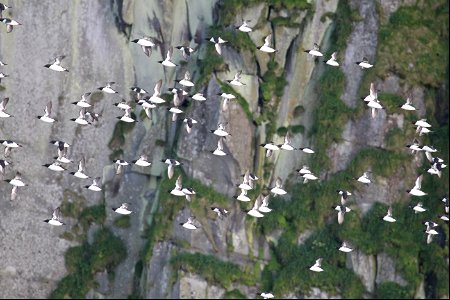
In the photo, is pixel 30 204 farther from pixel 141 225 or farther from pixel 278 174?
pixel 278 174

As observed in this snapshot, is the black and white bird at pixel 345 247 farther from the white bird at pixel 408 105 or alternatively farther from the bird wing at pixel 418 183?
the white bird at pixel 408 105

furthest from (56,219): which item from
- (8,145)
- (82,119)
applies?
(82,119)

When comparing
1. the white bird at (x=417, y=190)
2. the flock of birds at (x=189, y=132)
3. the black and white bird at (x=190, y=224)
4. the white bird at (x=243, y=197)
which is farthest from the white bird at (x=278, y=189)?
the white bird at (x=417, y=190)

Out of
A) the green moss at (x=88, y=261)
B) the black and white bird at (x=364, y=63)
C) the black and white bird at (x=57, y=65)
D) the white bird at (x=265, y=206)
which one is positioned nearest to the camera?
the black and white bird at (x=57, y=65)

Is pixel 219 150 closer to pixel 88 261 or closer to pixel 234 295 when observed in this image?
pixel 234 295

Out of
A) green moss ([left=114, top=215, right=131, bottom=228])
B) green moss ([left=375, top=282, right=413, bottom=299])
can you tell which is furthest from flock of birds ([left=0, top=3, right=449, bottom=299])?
green moss ([left=375, top=282, right=413, bottom=299])

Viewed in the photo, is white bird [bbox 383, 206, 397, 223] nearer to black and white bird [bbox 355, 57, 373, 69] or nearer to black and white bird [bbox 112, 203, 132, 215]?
black and white bird [bbox 355, 57, 373, 69]

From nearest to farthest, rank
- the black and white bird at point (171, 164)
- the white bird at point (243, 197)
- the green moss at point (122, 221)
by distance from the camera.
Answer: the white bird at point (243, 197), the black and white bird at point (171, 164), the green moss at point (122, 221)
